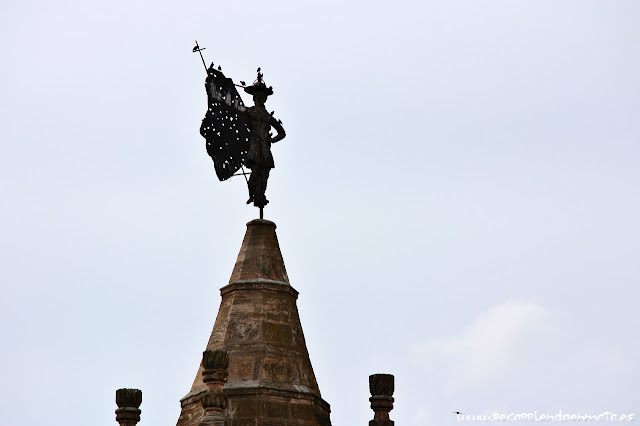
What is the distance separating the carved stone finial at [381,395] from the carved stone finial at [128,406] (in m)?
4.99

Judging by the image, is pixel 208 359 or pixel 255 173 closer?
pixel 208 359

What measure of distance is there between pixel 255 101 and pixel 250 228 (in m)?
2.96

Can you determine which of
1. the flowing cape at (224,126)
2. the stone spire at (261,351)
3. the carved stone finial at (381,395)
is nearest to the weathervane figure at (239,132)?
the flowing cape at (224,126)

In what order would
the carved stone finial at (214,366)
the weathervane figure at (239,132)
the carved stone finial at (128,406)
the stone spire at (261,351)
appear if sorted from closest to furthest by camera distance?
1. the carved stone finial at (214,366)
2. the stone spire at (261,351)
3. the carved stone finial at (128,406)
4. the weathervane figure at (239,132)

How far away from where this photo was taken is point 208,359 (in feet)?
101

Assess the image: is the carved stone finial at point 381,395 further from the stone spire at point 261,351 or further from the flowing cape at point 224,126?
the flowing cape at point 224,126

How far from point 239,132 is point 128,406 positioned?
6812mm

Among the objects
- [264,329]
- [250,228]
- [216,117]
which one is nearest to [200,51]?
[216,117]

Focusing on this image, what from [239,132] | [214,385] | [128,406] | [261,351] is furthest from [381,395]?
[239,132]

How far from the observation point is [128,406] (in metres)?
32.3

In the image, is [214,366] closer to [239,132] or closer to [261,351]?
[261,351]

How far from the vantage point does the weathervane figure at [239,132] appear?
35.2 m

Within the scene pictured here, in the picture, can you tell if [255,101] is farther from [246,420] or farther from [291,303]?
[246,420]

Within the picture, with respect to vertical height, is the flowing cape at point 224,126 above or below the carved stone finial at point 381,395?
above
